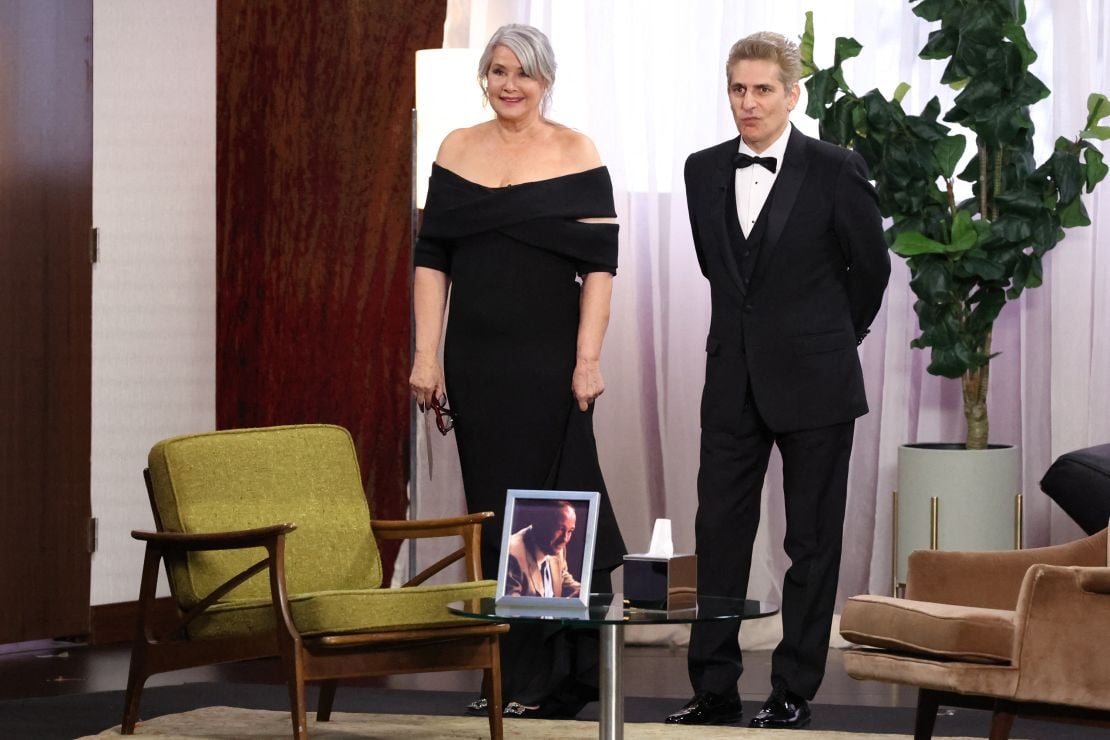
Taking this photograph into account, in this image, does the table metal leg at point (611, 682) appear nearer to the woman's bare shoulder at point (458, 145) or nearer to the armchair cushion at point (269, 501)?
the armchair cushion at point (269, 501)

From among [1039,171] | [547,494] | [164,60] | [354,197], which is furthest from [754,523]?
[164,60]

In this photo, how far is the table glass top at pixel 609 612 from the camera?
9.04ft

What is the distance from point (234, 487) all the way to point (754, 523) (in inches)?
50.4

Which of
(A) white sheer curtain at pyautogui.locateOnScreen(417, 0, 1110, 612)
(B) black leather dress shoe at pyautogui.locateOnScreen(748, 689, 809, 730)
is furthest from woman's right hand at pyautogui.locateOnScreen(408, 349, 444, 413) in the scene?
(A) white sheer curtain at pyautogui.locateOnScreen(417, 0, 1110, 612)

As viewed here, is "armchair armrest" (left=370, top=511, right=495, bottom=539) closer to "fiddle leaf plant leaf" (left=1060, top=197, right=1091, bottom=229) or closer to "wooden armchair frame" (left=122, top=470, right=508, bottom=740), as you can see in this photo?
"wooden armchair frame" (left=122, top=470, right=508, bottom=740)

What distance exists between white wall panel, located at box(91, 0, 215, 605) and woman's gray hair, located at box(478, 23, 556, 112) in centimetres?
214

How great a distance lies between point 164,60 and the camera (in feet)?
19.5

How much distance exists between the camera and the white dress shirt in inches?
159

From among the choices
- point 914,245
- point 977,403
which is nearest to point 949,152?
point 914,245

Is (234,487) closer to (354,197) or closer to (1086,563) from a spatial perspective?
(1086,563)

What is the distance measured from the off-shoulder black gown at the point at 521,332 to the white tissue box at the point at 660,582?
113 cm

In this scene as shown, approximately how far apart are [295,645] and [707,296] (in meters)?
2.61

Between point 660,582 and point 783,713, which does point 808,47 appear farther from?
point 660,582

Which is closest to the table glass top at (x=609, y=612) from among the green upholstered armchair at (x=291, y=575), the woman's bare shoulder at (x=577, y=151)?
the green upholstered armchair at (x=291, y=575)
